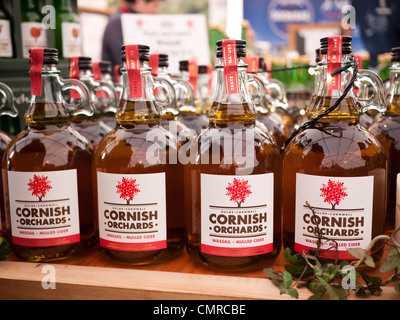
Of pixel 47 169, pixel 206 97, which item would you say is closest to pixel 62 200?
pixel 47 169

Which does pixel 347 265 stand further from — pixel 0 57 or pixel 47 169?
pixel 0 57

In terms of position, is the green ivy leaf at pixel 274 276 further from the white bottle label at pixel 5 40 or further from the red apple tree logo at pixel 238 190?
the white bottle label at pixel 5 40

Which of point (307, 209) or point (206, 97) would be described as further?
point (206, 97)

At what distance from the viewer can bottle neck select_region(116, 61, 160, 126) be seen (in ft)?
3.01

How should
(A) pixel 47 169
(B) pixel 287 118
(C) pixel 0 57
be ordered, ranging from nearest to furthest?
(A) pixel 47 169 → (C) pixel 0 57 → (B) pixel 287 118

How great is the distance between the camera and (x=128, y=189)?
88cm

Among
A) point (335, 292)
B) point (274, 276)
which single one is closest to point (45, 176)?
point (274, 276)

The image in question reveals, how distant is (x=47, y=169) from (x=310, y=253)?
558 millimetres

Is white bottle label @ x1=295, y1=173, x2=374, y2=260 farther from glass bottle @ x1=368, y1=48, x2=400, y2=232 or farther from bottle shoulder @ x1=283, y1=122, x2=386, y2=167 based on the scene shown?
glass bottle @ x1=368, y1=48, x2=400, y2=232

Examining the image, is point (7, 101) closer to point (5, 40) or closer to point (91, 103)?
point (91, 103)

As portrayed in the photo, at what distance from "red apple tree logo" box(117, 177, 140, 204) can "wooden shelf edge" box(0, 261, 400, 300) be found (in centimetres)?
15

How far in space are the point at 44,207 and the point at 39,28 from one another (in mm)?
848

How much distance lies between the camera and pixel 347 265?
789 millimetres

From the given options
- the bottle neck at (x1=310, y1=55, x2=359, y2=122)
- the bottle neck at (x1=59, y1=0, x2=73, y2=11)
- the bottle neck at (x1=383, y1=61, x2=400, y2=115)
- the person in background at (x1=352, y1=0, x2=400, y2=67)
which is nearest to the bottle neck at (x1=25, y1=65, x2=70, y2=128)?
the bottle neck at (x1=310, y1=55, x2=359, y2=122)
